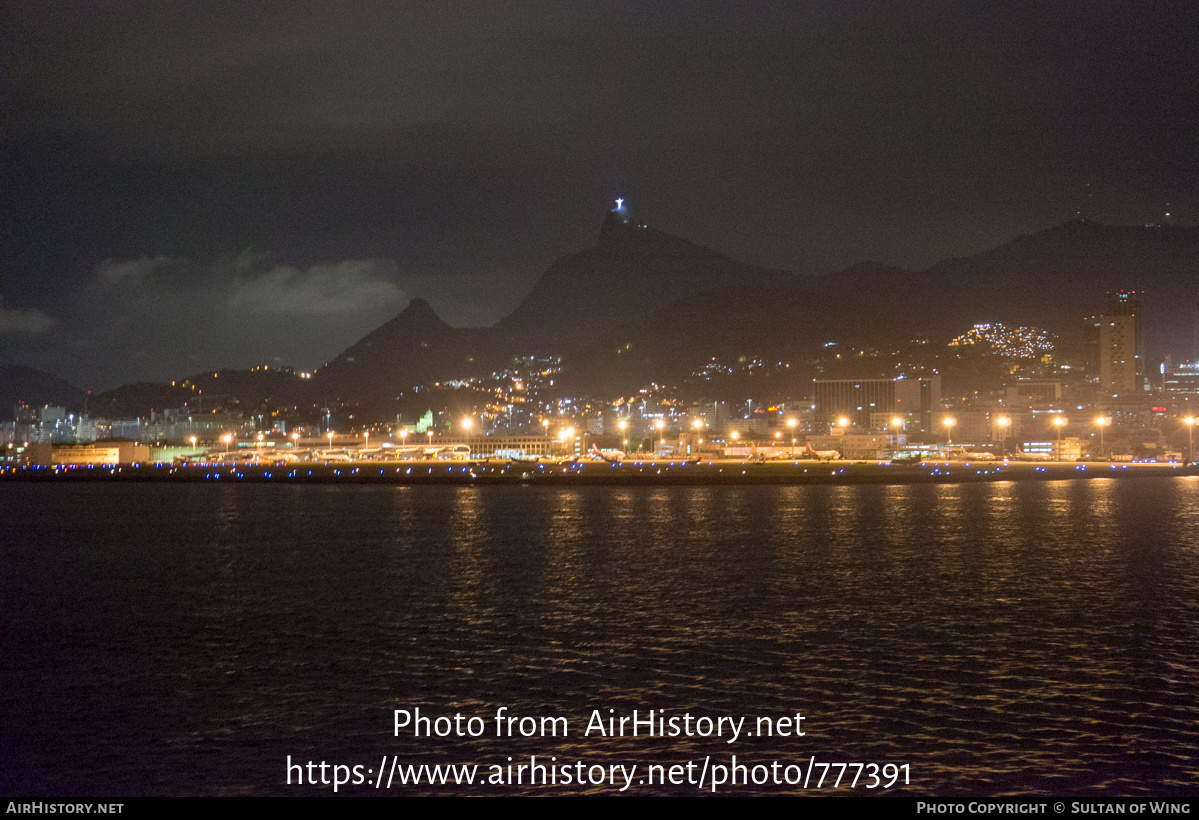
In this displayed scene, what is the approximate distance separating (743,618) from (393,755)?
9.49 m

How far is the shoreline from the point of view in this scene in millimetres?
63938

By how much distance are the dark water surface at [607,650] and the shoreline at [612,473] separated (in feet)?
94.2

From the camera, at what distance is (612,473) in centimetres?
6831

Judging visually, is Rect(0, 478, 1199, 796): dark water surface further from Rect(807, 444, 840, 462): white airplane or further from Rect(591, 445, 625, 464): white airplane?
Rect(591, 445, 625, 464): white airplane

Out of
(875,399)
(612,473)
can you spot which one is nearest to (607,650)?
(612,473)

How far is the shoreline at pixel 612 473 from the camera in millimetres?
63938

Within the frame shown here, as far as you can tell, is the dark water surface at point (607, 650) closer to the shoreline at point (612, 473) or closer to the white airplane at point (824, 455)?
the shoreline at point (612, 473)

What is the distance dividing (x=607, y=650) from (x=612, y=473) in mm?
53098

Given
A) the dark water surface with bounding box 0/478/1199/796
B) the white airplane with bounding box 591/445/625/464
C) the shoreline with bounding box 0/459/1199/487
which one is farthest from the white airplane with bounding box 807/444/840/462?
the dark water surface with bounding box 0/478/1199/796

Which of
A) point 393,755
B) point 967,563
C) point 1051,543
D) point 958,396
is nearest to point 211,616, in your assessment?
point 393,755

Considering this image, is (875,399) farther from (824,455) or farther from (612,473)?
(612,473)

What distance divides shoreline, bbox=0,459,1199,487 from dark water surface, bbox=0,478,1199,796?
94.2ft

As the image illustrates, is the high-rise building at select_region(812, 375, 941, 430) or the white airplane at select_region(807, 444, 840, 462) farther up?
the high-rise building at select_region(812, 375, 941, 430)

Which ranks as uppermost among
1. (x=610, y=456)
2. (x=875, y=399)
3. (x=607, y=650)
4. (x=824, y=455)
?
(x=875, y=399)
